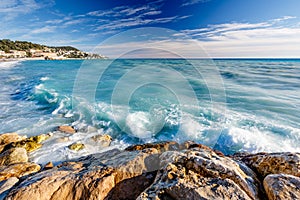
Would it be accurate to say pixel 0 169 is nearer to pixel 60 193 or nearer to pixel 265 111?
pixel 60 193

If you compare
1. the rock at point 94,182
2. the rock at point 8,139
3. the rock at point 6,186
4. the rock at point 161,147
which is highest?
the rock at point 94,182

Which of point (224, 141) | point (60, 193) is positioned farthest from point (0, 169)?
point (224, 141)

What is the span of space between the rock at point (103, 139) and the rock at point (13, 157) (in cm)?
232

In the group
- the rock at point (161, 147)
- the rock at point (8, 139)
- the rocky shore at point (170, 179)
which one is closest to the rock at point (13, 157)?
the rock at point (8, 139)

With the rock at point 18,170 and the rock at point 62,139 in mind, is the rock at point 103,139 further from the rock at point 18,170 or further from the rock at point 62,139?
the rock at point 18,170

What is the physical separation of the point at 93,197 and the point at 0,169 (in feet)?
11.3

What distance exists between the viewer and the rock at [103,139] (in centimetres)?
655

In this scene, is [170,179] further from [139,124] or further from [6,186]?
[139,124]

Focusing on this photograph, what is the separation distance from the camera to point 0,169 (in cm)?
418

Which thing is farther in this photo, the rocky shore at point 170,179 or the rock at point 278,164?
the rock at point 278,164

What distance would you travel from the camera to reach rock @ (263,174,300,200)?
190 cm

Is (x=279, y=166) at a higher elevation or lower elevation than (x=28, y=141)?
higher

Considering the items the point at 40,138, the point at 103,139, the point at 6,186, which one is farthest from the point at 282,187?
the point at 40,138

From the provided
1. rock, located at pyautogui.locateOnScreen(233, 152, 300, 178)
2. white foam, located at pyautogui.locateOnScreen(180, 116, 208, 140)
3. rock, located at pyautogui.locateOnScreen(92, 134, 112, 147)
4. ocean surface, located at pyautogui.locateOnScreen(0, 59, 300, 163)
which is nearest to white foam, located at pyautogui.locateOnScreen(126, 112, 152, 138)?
ocean surface, located at pyautogui.locateOnScreen(0, 59, 300, 163)
